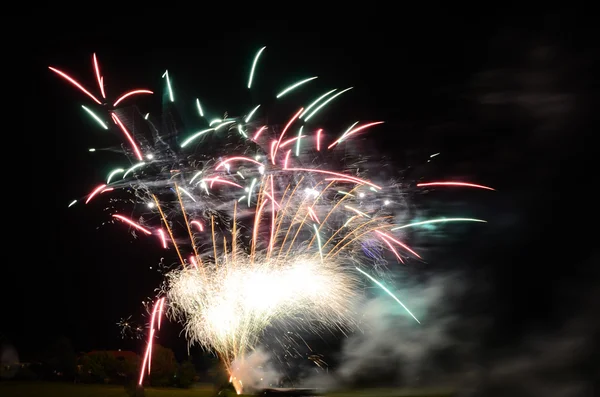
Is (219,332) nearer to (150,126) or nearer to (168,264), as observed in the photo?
(168,264)

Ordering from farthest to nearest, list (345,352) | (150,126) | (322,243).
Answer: (345,352)
(322,243)
(150,126)

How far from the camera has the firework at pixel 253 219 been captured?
42.0 feet

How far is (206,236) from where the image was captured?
1501 centimetres

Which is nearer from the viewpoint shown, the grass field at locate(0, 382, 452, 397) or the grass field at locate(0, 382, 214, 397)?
the grass field at locate(0, 382, 452, 397)

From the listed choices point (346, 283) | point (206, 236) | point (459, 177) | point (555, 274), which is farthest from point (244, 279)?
point (555, 274)

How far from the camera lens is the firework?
12789 millimetres

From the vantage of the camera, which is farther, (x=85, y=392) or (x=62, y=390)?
A: (x=85, y=392)

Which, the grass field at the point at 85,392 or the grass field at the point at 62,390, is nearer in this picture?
the grass field at the point at 85,392

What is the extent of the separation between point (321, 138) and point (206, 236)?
156 inches

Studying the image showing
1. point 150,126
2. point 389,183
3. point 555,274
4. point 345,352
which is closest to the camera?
point 555,274

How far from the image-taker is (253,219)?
1460cm

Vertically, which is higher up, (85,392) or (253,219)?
(253,219)

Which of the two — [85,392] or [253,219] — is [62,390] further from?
[253,219]

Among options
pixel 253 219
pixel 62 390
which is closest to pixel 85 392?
pixel 62 390
